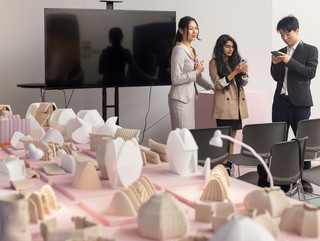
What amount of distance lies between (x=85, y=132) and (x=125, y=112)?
3.55 meters

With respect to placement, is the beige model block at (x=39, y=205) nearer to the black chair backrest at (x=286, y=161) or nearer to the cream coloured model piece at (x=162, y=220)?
the cream coloured model piece at (x=162, y=220)

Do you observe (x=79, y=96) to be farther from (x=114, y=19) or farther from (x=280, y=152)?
(x=280, y=152)

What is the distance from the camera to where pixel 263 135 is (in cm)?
430

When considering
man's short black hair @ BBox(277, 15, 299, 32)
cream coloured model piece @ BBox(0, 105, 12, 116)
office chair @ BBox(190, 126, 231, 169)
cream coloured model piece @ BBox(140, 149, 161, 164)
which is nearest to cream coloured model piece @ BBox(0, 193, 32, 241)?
cream coloured model piece @ BBox(140, 149, 161, 164)

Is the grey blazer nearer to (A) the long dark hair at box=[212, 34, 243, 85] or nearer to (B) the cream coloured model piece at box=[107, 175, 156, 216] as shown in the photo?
(A) the long dark hair at box=[212, 34, 243, 85]

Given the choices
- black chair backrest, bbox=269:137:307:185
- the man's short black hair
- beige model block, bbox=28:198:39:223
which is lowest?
black chair backrest, bbox=269:137:307:185

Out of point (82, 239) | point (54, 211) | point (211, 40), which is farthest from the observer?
point (211, 40)

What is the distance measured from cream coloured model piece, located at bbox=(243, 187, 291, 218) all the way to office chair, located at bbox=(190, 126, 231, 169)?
196cm

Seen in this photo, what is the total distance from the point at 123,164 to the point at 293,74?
11.0 ft

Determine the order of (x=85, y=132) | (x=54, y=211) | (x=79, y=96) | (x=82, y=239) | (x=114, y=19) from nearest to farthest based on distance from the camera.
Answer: (x=82, y=239)
(x=54, y=211)
(x=85, y=132)
(x=114, y=19)
(x=79, y=96)

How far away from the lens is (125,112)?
6961 mm

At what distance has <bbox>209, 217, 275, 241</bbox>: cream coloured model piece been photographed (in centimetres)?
137

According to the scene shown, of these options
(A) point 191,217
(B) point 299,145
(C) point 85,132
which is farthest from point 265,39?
(A) point 191,217

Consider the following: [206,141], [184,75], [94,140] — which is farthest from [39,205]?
[184,75]
